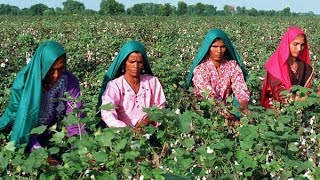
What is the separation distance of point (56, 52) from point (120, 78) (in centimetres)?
58

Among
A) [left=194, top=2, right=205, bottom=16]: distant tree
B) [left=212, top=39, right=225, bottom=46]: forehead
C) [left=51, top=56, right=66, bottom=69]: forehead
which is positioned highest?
[left=212, top=39, right=225, bottom=46]: forehead

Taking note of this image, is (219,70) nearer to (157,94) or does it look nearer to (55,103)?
(157,94)

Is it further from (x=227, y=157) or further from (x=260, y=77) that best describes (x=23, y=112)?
(x=260, y=77)

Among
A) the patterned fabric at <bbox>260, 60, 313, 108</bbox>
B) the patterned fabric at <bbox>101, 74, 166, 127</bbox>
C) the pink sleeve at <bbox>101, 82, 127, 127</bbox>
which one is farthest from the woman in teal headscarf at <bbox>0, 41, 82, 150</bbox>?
the patterned fabric at <bbox>260, 60, 313, 108</bbox>

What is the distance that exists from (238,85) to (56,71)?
4.51 ft

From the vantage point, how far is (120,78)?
369 centimetres

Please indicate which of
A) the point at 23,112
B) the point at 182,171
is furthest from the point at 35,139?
the point at 182,171

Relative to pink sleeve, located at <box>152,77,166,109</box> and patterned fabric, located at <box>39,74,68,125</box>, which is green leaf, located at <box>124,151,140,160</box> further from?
pink sleeve, located at <box>152,77,166,109</box>

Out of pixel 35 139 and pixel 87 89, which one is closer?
pixel 35 139

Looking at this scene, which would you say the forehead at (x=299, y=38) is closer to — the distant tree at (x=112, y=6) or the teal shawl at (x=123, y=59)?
the teal shawl at (x=123, y=59)

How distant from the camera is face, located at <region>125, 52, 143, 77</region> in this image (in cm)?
357

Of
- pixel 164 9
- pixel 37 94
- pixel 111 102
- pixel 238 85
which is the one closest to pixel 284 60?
pixel 238 85

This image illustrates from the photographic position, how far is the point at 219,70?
409 cm

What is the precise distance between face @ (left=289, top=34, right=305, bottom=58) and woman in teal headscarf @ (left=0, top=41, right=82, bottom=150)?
1691mm
